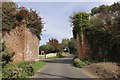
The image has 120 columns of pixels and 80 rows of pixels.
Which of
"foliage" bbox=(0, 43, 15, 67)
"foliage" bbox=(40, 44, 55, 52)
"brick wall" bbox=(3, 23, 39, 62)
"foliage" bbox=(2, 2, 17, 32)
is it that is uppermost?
"foliage" bbox=(40, 44, 55, 52)

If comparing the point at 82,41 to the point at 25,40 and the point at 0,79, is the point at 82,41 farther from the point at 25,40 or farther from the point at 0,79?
the point at 0,79

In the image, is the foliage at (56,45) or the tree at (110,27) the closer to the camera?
the tree at (110,27)

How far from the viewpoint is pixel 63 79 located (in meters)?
18.8

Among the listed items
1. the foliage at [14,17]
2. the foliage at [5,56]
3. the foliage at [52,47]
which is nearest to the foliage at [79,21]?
the foliage at [14,17]

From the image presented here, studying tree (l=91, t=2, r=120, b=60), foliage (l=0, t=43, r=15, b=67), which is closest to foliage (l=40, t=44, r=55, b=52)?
tree (l=91, t=2, r=120, b=60)

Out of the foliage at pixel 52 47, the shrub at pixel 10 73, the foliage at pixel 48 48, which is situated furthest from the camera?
the foliage at pixel 52 47

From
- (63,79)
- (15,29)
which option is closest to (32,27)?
(15,29)

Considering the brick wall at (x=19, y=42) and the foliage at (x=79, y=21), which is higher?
the foliage at (x=79, y=21)

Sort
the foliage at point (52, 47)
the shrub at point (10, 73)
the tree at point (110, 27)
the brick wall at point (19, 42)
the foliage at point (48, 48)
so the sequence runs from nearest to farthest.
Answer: the shrub at point (10, 73)
the brick wall at point (19, 42)
the tree at point (110, 27)
the foliage at point (48, 48)
the foliage at point (52, 47)

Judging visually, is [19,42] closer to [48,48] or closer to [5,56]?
[5,56]

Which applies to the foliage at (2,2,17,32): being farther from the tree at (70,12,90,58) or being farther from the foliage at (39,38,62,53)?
the foliage at (39,38,62,53)

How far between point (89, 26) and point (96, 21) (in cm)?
109

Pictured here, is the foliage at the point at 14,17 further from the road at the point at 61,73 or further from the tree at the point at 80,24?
the tree at the point at 80,24

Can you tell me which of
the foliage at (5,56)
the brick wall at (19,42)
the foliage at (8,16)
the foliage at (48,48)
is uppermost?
the foliage at (48,48)
